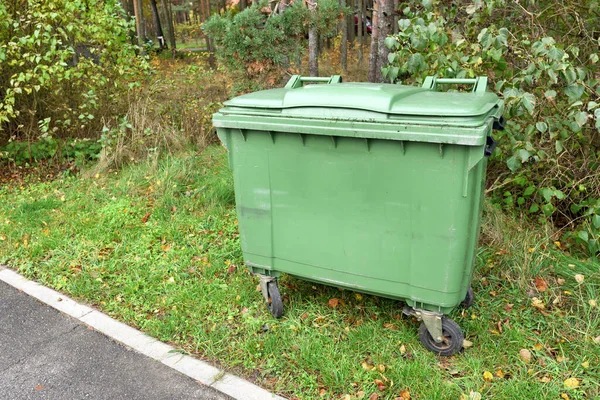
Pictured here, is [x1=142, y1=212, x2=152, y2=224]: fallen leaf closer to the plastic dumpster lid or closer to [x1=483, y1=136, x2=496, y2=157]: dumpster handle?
the plastic dumpster lid

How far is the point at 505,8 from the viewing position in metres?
3.85

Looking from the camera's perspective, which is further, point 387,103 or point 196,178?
point 196,178

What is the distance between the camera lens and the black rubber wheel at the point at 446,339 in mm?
2750

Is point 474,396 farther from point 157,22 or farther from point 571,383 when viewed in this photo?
point 157,22

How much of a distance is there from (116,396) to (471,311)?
Answer: 7.43 feet

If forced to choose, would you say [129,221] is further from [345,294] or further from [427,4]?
[427,4]

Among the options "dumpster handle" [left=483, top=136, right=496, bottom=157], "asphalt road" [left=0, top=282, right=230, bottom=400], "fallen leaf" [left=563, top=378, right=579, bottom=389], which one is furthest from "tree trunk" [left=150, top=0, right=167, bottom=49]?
"fallen leaf" [left=563, top=378, right=579, bottom=389]

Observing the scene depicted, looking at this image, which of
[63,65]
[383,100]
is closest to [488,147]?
[383,100]

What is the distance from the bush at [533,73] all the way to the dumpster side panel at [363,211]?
113cm

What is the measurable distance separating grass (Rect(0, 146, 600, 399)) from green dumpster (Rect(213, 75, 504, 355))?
1.04ft

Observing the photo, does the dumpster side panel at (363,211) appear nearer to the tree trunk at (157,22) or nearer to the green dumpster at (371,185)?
the green dumpster at (371,185)

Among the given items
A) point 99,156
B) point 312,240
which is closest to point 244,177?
point 312,240

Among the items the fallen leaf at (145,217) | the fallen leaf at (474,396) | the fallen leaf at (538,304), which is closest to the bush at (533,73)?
the fallen leaf at (538,304)

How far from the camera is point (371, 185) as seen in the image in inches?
103
